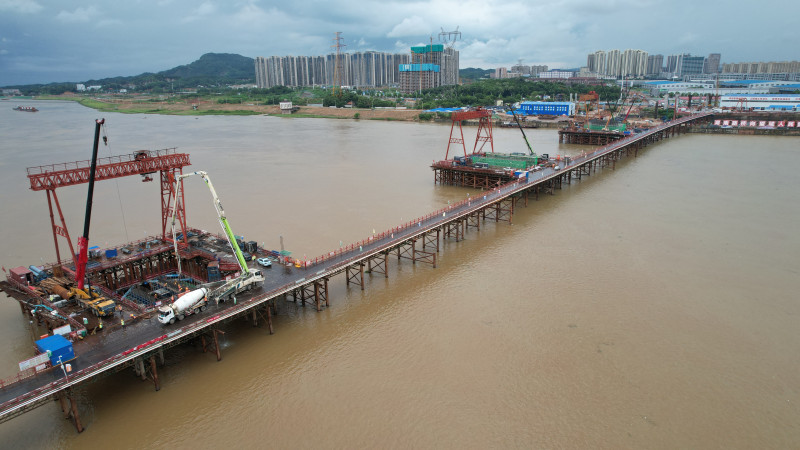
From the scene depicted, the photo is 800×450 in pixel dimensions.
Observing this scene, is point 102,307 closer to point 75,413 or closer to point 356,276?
point 75,413

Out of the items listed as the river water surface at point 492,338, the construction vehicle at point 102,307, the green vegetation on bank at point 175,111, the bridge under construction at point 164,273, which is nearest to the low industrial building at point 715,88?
the river water surface at point 492,338

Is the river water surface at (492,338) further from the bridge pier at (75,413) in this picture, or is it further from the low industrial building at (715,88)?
the low industrial building at (715,88)

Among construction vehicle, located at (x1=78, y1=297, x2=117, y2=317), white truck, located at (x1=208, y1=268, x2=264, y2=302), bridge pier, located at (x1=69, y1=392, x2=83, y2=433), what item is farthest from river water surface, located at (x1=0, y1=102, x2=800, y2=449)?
construction vehicle, located at (x1=78, y1=297, x2=117, y2=317)

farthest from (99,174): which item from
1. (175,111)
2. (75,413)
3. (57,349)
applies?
(175,111)

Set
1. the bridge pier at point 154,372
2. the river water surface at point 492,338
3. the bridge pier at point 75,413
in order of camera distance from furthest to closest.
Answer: the bridge pier at point 154,372 < the river water surface at point 492,338 < the bridge pier at point 75,413

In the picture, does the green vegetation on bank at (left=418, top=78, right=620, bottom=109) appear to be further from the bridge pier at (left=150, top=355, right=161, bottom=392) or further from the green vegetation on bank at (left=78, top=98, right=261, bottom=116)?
the bridge pier at (left=150, top=355, right=161, bottom=392)

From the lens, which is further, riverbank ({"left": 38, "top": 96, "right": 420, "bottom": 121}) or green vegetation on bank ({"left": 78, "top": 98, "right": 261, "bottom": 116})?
green vegetation on bank ({"left": 78, "top": 98, "right": 261, "bottom": 116})

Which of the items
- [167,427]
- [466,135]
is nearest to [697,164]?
[466,135]
